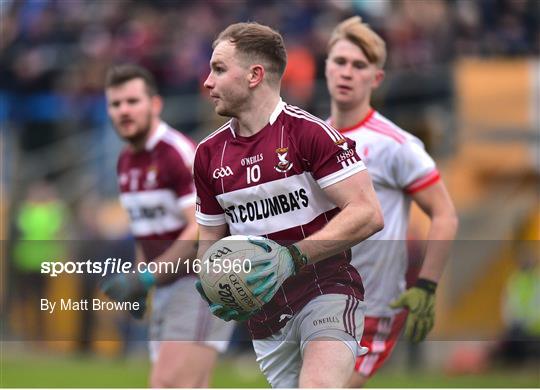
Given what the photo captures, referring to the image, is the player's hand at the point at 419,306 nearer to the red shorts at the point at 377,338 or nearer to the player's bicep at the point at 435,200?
the red shorts at the point at 377,338

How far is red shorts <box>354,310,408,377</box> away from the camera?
6.92 metres

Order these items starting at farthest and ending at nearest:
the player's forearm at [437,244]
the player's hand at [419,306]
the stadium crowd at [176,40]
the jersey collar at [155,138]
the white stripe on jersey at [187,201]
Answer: the stadium crowd at [176,40] → the jersey collar at [155,138] → the white stripe on jersey at [187,201] → the player's forearm at [437,244] → the player's hand at [419,306]

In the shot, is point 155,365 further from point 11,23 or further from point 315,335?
point 11,23

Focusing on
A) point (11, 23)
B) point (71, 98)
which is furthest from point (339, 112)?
point (11, 23)

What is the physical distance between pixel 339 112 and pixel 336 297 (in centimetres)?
164

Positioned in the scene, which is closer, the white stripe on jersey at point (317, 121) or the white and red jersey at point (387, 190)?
the white stripe on jersey at point (317, 121)

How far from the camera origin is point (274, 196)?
5793mm

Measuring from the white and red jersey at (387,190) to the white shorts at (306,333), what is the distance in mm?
1023

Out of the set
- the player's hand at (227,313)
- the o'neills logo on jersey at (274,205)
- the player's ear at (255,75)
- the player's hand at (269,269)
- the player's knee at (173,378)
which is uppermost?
the player's ear at (255,75)

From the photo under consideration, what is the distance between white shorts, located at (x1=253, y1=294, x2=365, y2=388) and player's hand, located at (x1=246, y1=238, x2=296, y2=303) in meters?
0.36

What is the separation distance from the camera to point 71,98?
60.9 feet

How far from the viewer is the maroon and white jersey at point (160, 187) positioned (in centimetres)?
797

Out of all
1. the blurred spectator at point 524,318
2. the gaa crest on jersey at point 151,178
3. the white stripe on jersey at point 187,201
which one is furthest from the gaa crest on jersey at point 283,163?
the blurred spectator at point 524,318

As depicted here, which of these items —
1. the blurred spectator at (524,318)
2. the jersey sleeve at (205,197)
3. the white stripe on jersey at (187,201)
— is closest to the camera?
the jersey sleeve at (205,197)
